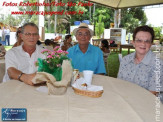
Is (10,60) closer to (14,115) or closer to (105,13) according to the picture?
(14,115)

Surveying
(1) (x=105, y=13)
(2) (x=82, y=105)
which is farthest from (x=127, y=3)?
(1) (x=105, y=13)

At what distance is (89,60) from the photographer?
7.84 ft

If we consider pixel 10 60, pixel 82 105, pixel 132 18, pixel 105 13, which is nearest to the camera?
pixel 82 105

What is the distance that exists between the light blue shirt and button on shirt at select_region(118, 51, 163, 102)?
61cm

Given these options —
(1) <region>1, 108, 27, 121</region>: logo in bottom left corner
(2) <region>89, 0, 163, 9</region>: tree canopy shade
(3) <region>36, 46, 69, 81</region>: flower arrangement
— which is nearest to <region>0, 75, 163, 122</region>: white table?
(1) <region>1, 108, 27, 121</region>: logo in bottom left corner

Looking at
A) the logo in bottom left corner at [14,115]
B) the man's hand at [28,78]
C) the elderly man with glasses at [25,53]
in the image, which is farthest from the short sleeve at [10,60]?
the logo in bottom left corner at [14,115]

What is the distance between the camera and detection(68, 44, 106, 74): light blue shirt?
7.84 feet

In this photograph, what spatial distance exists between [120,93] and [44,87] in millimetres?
599

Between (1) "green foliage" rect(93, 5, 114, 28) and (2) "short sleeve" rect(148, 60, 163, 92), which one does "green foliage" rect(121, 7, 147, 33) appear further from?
(2) "short sleeve" rect(148, 60, 163, 92)

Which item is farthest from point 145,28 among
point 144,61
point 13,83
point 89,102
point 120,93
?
point 13,83

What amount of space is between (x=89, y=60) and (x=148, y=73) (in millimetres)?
879

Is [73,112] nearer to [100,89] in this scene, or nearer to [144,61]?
[100,89]

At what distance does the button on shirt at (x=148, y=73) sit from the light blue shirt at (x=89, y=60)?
24.0 inches

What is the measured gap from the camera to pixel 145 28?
5.74 feet
